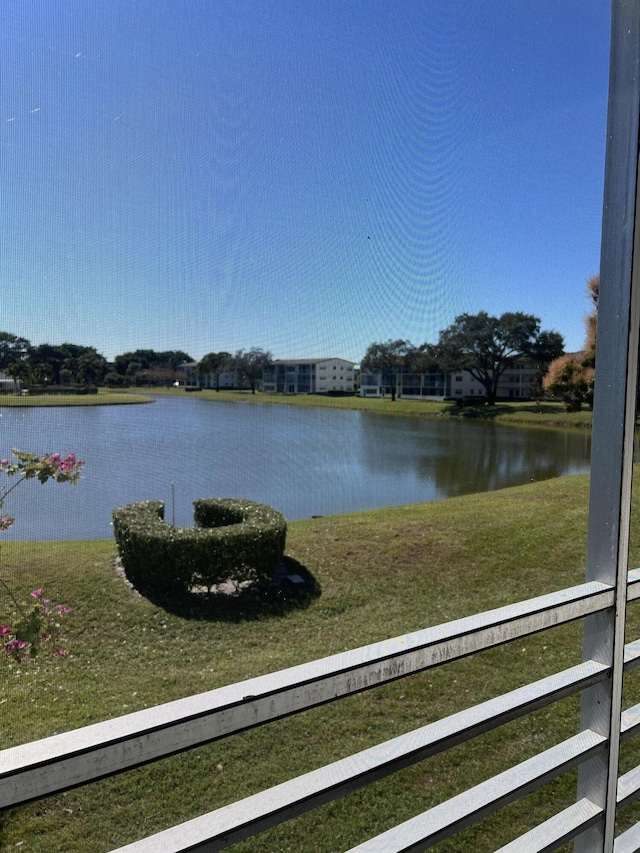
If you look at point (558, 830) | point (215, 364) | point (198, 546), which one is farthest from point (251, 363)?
point (558, 830)

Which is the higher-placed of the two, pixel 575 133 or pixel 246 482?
pixel 575 133

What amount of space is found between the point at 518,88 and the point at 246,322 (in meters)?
1.15

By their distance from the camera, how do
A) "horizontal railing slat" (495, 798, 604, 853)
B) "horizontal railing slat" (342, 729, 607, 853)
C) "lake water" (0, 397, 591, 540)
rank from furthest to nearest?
"lake water" (0, 397, 591, 540)
"horizontal railing slat" (495, 798, 604, 853)
"horizontal railing slat" (342, 729, 607, 853)

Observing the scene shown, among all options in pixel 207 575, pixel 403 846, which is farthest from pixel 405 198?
pixel 403 846

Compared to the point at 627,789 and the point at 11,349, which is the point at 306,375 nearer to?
the point at 11,349

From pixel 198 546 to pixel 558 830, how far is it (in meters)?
1.88

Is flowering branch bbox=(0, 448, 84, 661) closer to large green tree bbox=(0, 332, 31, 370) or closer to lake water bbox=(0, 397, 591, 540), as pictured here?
lake water bbox=(0, 397, 591, 540)

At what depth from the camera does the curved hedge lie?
226 centimetres

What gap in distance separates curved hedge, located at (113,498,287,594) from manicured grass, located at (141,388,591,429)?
0.79 metres

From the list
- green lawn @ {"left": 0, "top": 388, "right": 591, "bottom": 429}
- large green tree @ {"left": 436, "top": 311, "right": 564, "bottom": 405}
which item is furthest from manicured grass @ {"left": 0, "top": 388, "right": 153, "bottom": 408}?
large green tree @ {"left": 436, "top": 311, "right": 564, "bottom": 405}

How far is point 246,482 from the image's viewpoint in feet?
6.41

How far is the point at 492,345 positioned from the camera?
231 cm

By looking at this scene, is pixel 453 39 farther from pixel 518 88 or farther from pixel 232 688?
pixel 232 688

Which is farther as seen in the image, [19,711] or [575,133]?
[575,133]
